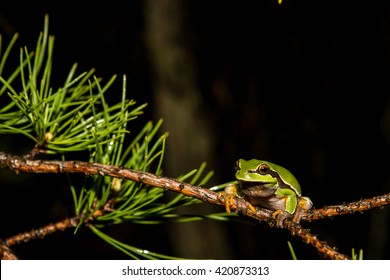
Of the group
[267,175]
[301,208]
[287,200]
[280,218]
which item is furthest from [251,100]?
[280,218]

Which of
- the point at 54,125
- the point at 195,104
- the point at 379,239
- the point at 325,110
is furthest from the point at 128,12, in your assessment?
the point at 54,125

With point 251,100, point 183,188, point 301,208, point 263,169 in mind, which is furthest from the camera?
point 251,100

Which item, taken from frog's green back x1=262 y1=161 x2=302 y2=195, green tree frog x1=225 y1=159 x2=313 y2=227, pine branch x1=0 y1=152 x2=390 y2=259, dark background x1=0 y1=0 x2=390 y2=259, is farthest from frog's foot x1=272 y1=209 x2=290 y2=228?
dark background x1=0 y1=0 x2=390 y2=259

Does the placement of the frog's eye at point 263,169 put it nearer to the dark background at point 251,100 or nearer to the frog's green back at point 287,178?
the frog's green back at point 287,178

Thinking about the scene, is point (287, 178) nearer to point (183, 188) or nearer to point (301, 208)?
point (301, 208)
